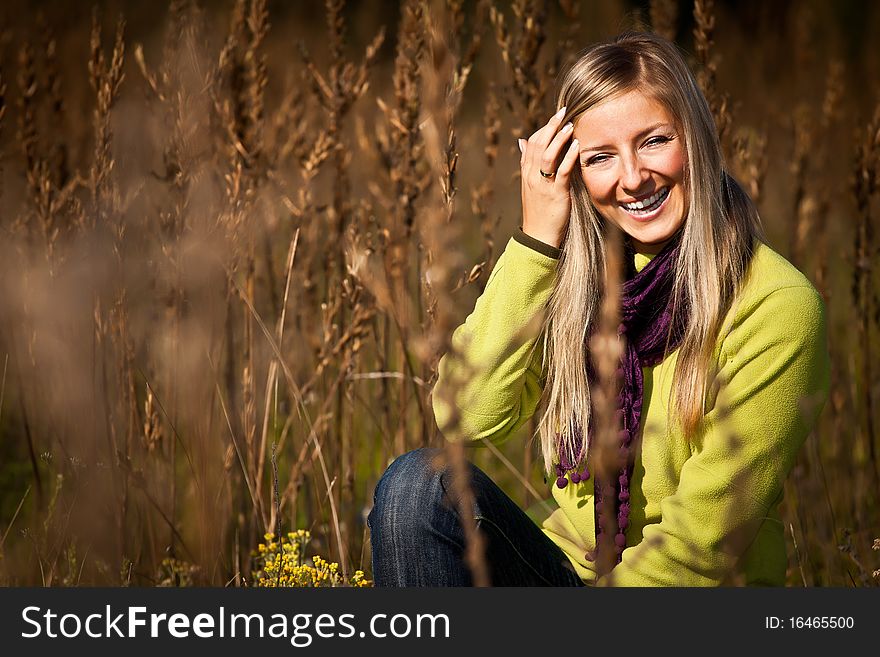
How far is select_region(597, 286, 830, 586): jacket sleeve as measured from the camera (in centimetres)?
133

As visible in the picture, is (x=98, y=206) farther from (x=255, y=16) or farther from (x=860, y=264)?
(x=860, y=264)

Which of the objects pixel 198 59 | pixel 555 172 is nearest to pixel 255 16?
pixel 198 59

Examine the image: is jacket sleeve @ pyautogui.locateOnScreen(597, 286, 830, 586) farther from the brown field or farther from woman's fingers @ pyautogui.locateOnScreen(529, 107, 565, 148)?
woman's fingers @ pyautogui.locateOnScreen(529, 107, 565, 148)

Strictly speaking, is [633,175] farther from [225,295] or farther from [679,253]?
[225,295]

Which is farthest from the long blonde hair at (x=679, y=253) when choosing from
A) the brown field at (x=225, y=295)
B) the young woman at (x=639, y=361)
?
the brown field at (x=225, y=295)

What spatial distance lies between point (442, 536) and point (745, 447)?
1.46 feet

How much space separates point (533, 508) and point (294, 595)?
0.56 metres

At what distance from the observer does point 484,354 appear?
1.59m

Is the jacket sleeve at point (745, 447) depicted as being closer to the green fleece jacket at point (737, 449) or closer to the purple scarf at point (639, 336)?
the green fleece jacket at point (737, 449)

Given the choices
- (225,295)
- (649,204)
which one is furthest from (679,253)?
(225,295)

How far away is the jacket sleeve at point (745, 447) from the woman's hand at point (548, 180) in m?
0.35

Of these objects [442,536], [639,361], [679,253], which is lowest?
[442,536]

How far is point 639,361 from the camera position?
154 cm

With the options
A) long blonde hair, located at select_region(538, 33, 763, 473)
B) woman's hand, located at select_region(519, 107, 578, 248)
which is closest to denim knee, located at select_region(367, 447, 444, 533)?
long blonde hair, located at select_region(538, 33, 763, 473)
